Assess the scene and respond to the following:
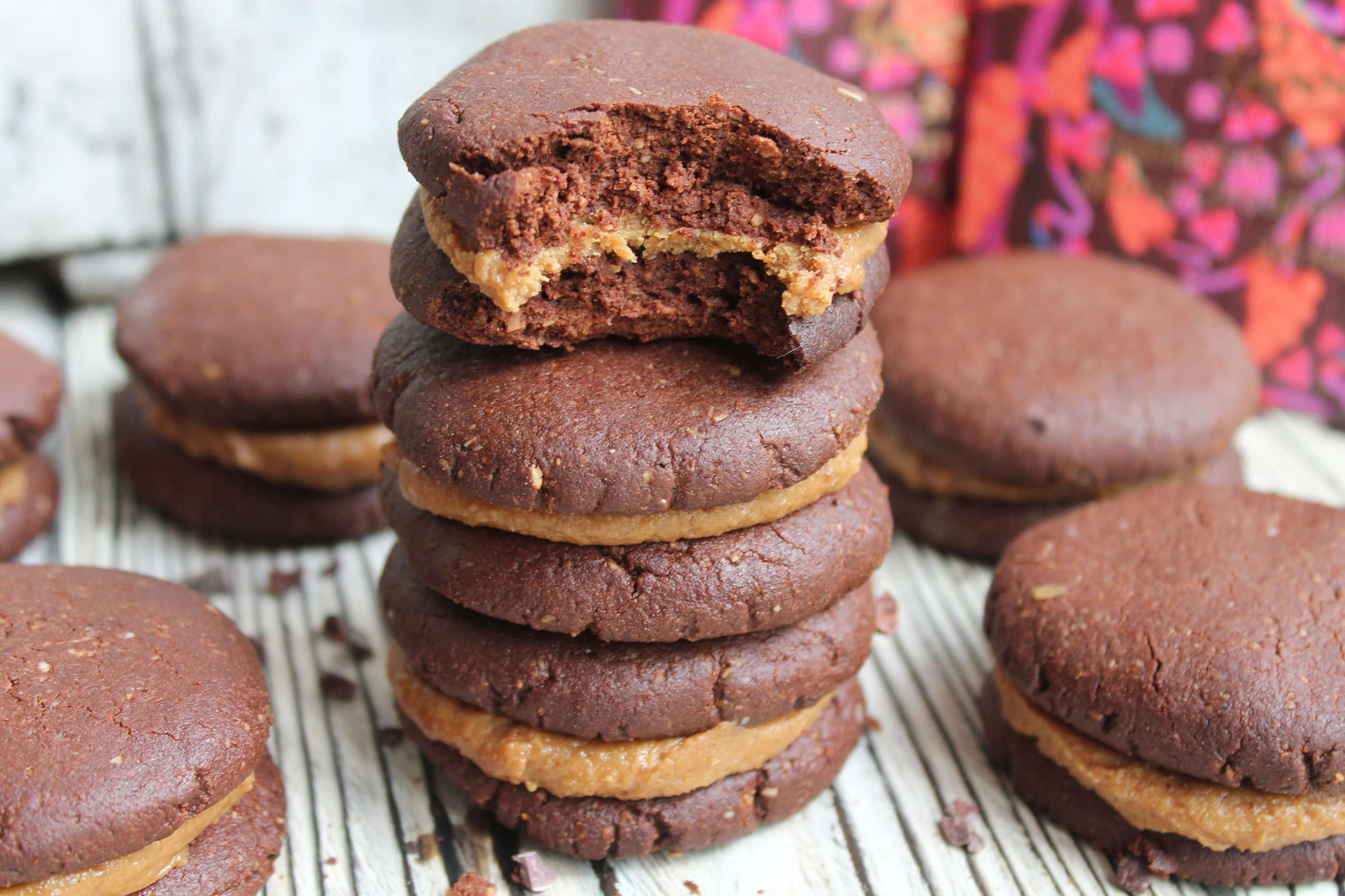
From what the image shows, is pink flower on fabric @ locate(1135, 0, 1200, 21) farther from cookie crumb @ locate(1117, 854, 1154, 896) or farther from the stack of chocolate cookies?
cookie crumb @ locate(1117, 854, 1154, 896)

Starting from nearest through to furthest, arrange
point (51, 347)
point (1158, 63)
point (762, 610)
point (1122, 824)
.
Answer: point (762, 610) → point (1122, 824) → point (1158, 63) → point (51, 347)

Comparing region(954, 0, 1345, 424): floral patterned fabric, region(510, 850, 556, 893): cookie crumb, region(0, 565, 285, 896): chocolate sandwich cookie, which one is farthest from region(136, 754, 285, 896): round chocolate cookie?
region(954, 0, 1345, 424): floral patterned fabric

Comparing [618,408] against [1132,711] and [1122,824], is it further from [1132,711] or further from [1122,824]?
[1122,824]

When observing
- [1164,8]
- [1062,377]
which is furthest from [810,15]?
[1062,377]

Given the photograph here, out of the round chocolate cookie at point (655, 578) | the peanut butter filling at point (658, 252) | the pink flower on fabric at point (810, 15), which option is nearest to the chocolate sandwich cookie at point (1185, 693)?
the round chocolate cookie at point (655, 578)

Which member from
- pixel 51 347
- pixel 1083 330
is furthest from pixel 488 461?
pixel 51 347

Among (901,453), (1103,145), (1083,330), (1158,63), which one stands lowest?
(901,453)

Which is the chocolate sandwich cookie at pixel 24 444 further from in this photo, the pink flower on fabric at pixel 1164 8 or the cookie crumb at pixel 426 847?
the pink flower on fabric at pixel 1164 8
